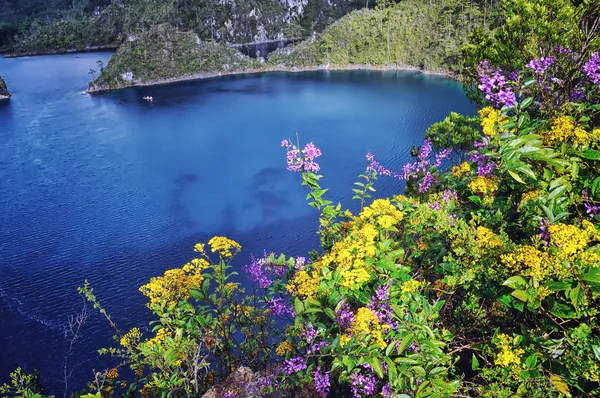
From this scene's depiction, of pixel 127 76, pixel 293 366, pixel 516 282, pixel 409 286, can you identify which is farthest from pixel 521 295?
pixel 127 76

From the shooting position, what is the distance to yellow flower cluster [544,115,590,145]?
9.35 feet

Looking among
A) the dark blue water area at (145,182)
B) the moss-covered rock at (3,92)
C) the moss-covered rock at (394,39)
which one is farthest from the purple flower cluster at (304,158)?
the moss-covered rock at (3,92)

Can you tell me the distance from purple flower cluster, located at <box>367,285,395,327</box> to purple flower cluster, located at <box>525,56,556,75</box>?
3120mm

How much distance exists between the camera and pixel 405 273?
3342mm

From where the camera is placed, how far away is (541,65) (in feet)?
13.9

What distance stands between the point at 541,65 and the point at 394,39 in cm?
8051

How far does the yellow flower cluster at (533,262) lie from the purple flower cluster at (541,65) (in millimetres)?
2607

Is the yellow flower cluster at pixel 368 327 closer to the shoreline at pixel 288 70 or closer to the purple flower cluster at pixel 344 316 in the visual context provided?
the purple flower cluster at pixel 344 316

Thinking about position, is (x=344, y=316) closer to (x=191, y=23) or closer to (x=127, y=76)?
(x=127, y=76)

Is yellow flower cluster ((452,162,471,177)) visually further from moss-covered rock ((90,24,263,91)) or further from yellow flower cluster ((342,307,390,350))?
moss-covered rock ((90,24,263,91))

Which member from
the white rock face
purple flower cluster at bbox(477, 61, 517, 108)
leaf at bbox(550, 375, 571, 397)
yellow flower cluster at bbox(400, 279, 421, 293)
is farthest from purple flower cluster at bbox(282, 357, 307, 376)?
the white rock face

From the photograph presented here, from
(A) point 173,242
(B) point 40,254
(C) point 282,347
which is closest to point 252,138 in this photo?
(A) point 173,242

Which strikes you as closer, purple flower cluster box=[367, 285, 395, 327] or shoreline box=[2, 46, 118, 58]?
purple flower cluster box=[367, 285, 395, 327]

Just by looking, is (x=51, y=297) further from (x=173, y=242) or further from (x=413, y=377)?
(x=413, y=377)
